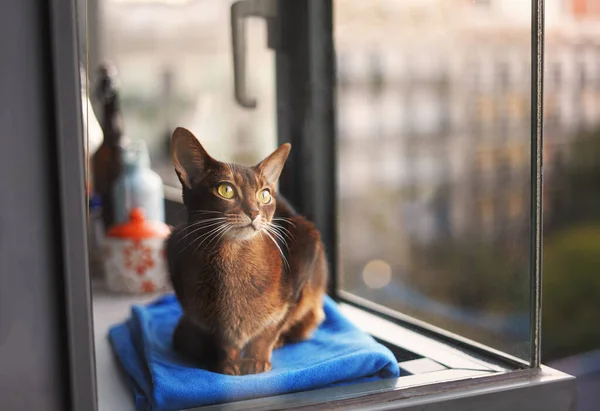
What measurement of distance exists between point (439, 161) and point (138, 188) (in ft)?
1.24

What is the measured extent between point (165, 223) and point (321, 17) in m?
0.27

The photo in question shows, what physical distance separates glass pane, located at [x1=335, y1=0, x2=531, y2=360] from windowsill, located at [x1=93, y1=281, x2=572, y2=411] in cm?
3

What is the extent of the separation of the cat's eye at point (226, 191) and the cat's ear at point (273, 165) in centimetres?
3

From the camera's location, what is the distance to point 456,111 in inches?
25.7

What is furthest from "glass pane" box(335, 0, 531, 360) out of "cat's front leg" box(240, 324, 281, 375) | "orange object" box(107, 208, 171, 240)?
"orange object" box(107, 208, 171, 240)

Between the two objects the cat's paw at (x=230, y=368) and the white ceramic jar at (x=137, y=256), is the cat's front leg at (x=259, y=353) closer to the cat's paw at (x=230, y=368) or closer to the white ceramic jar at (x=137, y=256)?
the cat's paw at (x=230, y=368)

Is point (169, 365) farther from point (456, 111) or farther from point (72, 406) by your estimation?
point (456, 111)

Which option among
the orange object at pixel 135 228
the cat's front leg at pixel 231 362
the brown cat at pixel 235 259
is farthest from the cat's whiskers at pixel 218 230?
the orange object at pixel 135 228

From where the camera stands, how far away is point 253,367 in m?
0.56

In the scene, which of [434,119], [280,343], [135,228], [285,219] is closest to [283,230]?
[285,219]

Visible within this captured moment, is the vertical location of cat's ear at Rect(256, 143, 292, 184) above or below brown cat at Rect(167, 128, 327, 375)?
above

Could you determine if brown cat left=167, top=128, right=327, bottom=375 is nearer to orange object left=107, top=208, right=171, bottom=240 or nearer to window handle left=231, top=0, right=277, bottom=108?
window handle left=231, top=0, right=277, bottom=108

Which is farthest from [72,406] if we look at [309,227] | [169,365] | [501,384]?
[501,384]

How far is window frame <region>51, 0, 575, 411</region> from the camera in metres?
0.45
